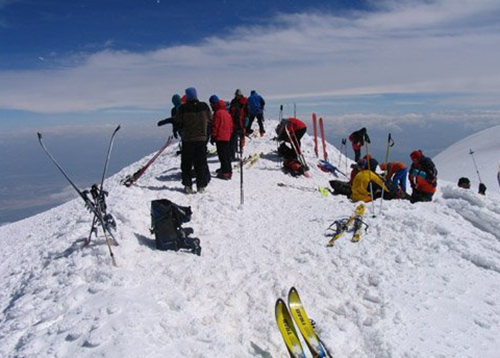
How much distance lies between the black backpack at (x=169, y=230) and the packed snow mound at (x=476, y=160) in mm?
24158

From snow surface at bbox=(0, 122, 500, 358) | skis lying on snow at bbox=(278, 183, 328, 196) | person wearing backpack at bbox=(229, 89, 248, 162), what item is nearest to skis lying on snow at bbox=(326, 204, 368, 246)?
snow surface at bbox=(0, 122, 500, 358)

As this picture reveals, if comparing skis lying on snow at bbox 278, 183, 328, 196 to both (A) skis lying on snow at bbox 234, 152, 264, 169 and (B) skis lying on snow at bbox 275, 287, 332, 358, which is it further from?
(B) skis lying on snow at bbox 275, 287, 332, 358

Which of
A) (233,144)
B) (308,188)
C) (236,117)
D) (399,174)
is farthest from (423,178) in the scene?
(236,117)

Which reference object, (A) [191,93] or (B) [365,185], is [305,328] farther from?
(A) [191,93]

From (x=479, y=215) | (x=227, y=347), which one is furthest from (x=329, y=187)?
(x=227, y=347)

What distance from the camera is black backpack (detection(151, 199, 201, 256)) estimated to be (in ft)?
22.6

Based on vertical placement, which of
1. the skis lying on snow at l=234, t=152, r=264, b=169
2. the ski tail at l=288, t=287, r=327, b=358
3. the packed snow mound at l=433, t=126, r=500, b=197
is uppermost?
the skis lying on snow at l=234, t=152, r=264, b=169

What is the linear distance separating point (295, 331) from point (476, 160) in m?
38.2

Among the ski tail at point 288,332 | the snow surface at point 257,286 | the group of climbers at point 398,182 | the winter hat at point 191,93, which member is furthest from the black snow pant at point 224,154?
the ski tail at point 288,332

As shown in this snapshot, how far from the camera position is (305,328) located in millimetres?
4684

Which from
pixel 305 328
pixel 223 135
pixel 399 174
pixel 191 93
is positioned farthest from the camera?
pixel 399 174

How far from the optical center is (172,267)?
20.0 feet

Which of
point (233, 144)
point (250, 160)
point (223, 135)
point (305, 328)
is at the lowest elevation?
point (305, 328)

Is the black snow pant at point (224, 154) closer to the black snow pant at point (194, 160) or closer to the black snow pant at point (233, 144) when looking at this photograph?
the black snow pant at point (194, 160)
